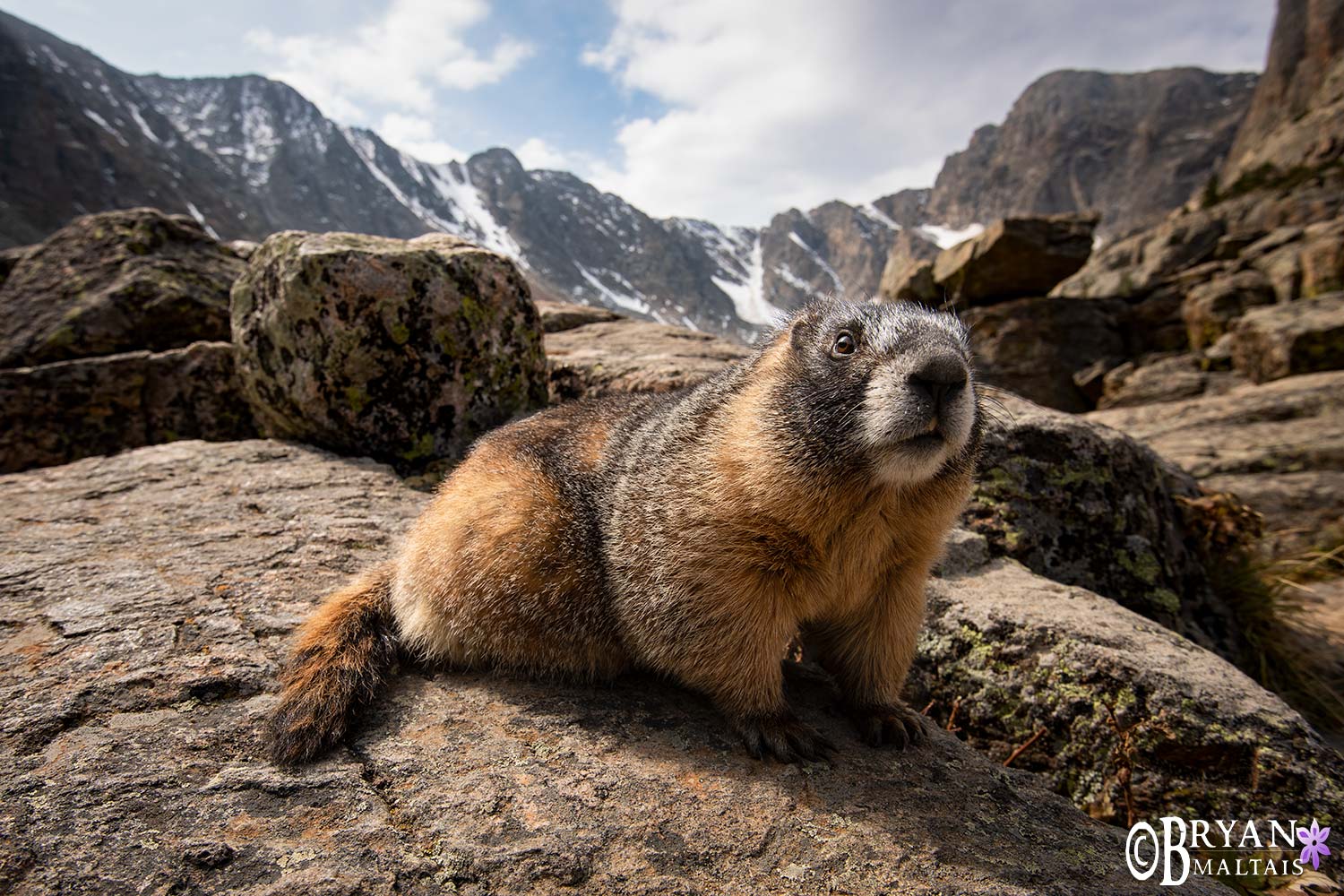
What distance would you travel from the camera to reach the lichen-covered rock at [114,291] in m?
8.30

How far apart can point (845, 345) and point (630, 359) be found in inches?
197

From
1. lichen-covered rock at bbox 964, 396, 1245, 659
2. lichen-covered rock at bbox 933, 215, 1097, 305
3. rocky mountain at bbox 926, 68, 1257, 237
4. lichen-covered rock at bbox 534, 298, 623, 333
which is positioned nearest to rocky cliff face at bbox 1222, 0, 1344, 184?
rocky mountain at bbox 926, 68, 1257, 237

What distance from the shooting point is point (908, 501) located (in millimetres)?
3238

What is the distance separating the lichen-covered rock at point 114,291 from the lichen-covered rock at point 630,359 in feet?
15.6

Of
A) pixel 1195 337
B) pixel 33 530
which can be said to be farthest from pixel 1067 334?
pixel 33 530

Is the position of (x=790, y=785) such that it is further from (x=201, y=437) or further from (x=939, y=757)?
(x=201, y=437)

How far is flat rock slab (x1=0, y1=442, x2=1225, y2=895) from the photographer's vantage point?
2.34 meters

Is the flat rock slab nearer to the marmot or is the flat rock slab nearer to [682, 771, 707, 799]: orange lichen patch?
[682, 771, 707, 799]: orange lichen patch

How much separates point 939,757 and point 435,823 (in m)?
2.43

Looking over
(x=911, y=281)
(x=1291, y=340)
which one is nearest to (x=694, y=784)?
(x=1291, y=340)

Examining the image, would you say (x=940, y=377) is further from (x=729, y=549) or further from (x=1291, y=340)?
(x=1291, y=340)

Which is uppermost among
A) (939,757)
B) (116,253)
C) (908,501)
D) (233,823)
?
(116,253)

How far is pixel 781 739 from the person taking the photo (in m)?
3.27

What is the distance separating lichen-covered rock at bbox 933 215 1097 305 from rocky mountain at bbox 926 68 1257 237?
12537 cm
